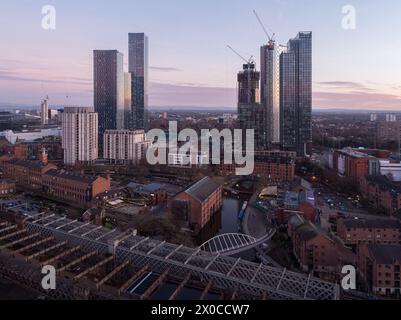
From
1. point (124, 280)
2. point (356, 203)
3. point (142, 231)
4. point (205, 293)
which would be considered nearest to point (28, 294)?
point (124, 280)

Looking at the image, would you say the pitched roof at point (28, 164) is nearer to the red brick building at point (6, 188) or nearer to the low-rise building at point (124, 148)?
the red brick building at point (6, 188)

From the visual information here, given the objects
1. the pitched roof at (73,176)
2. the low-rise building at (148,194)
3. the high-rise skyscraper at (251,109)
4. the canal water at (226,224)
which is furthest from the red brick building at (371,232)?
the high-rise skyscraper at (251,109)

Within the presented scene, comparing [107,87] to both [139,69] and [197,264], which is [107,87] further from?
[197,264]

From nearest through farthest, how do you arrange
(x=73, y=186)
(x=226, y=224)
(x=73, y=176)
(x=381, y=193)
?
(x=226, y=224) < (x=381, y=193) < (x=73, y=186) < (x=73, y=176)

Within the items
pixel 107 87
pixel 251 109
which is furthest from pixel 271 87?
pixel 107 87

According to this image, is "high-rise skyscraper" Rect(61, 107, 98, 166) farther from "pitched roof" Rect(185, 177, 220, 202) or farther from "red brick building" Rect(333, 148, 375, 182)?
"red brick building" Rect(333, 148, 375, 182)

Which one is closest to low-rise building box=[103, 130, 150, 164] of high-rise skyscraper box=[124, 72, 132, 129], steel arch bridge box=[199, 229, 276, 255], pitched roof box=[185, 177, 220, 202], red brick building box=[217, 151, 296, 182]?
red brick building box=[217, 151, 296, 182]

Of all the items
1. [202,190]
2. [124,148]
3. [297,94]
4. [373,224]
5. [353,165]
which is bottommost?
[373,224]
